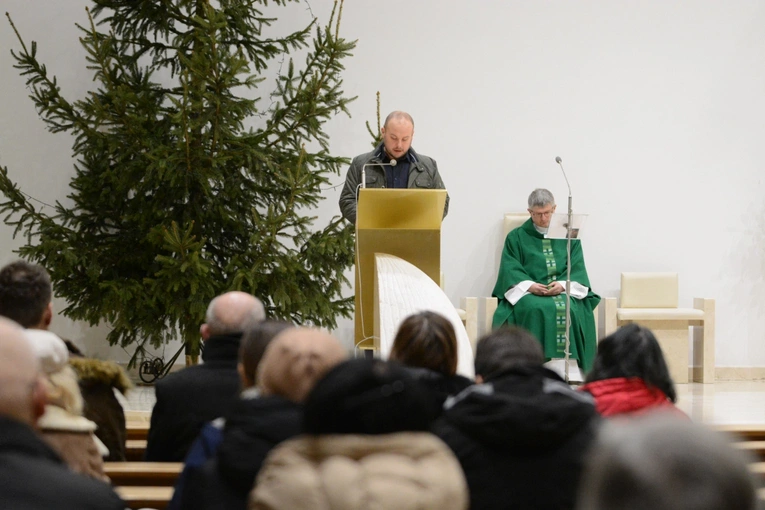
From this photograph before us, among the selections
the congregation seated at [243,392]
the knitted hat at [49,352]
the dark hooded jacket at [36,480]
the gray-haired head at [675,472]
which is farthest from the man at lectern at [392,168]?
the gray-haired head at [675,472]

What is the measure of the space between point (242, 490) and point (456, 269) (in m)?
7.45

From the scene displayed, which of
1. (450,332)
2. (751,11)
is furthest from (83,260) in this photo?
(751,11)

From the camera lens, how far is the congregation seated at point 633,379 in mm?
3043

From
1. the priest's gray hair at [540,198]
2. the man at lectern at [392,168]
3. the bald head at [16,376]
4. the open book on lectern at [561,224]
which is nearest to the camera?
the bald head at [16,376]

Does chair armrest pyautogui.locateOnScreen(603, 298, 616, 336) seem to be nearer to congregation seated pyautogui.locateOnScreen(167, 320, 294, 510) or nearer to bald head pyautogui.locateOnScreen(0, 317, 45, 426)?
congregation seated pyautogui.locateOnScreen(167, 320, 294, 510)

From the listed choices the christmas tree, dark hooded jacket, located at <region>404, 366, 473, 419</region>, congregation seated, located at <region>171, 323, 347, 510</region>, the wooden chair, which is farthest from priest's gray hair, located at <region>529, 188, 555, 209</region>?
congregation seated, located at <region>171, 323, 347, 510</region>

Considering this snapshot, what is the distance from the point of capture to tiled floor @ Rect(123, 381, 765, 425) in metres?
6.73

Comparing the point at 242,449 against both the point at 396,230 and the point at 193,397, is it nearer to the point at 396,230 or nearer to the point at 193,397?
the point at 193,397

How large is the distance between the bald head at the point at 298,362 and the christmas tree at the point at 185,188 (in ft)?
15.3

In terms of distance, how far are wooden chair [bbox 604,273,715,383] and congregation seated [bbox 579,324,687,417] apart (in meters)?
6.09

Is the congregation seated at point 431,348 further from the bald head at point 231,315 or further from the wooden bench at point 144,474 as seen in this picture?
the wooden bench at point 144,474

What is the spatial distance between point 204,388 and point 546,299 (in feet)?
18.4

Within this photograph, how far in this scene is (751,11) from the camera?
961 centimetres

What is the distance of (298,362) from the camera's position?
2.11 m
